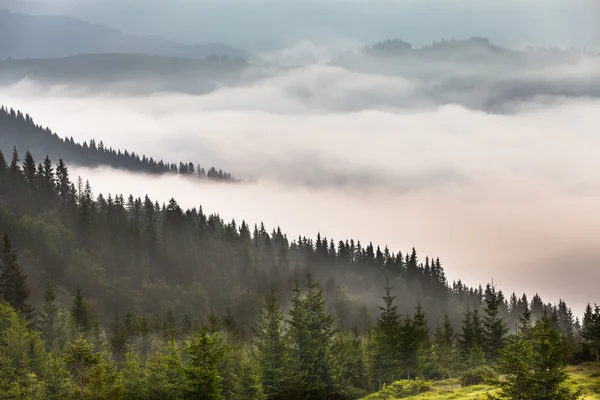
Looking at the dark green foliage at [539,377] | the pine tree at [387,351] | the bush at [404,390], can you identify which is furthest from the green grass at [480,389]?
the pine tree at [387,351]

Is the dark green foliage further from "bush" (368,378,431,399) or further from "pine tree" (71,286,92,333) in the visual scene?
"pine tree" (71,286,92,333)

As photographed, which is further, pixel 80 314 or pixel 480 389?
pixel 80 314

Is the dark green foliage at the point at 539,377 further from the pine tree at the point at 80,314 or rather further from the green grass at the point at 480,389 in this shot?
the pine tree at the point at 80,314

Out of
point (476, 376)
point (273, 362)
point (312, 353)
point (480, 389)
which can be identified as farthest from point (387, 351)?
point (480, 389)

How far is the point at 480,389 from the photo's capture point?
2437 inches

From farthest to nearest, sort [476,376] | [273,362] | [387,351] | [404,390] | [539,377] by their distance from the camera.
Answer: [387,351]
[476,376]
[273,362]
[404,390]
[539,377]

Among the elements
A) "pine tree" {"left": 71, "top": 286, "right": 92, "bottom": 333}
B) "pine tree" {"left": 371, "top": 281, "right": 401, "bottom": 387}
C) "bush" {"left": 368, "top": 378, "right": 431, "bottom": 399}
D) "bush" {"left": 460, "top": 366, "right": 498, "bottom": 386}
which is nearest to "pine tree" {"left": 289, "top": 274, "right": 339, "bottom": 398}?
"bush" {"left": 368, "top": 378, "right": 431, "bottom": 399}

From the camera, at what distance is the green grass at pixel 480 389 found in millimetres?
56741

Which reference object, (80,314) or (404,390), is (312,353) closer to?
(404,390)

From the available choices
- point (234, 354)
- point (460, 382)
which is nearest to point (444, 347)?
point (460, 382)

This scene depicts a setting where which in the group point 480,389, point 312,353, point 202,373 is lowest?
point 480,389

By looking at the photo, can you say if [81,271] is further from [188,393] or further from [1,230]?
[188,393]

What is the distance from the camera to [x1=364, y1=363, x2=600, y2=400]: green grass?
56.7 metres

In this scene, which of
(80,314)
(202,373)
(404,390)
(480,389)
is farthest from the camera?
(80,314)
